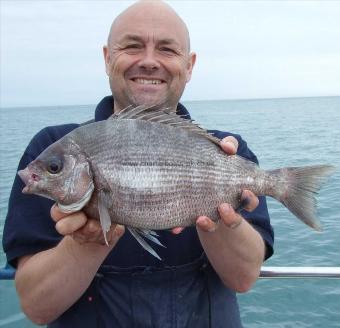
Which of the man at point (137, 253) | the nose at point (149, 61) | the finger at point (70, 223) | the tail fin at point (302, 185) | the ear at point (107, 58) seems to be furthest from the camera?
the ear at point (107, 58)

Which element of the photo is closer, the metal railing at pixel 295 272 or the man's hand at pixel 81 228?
the man's hand at pixel 81 228

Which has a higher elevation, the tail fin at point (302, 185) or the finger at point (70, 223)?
the tail fin at point (302, 185)

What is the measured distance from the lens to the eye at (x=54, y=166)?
7.80 feet

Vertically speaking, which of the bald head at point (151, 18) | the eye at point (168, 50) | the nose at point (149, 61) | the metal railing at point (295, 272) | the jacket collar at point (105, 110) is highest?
the bald head at point (151, 18)

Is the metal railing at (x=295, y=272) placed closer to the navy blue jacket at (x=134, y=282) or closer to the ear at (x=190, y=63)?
the navy blue jacket at (x=134, y=282)

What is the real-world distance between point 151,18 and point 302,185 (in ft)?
4.85

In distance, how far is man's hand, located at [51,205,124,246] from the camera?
2.24 meters

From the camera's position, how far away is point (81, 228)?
2.33 metres

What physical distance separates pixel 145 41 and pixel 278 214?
847 cm

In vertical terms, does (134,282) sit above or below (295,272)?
above

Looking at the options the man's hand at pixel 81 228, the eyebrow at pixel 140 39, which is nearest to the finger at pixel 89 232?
the man's hand at pixel 81 228

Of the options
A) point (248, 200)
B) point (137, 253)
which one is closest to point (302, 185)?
point (248, 200)

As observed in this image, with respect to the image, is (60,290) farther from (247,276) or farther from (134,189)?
(247,276)

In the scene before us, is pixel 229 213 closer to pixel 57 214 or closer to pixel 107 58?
pixel 57 214
